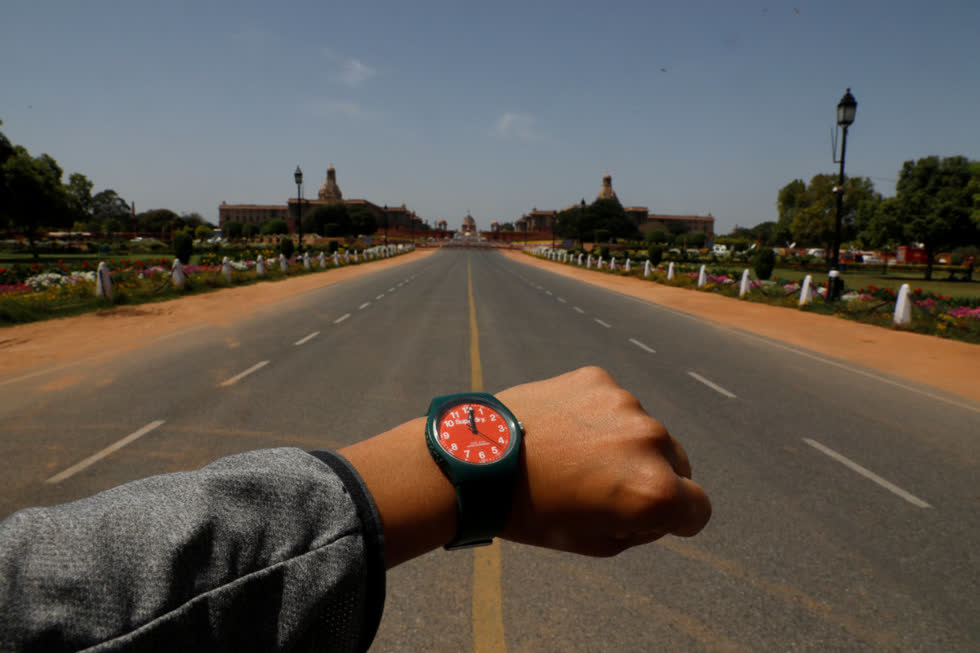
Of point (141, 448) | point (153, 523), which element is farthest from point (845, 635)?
point (141, 448)

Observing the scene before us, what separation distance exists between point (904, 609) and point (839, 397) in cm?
→ 512

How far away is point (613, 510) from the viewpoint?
124 centimetres

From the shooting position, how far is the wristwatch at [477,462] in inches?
46.2

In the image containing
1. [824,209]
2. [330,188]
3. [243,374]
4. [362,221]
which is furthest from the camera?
[330,188]

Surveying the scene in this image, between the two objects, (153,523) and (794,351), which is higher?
(153,523)

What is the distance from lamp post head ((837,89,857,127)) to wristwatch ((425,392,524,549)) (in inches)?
762

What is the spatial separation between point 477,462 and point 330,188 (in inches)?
7302

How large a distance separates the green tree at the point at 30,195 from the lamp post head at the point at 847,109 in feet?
171

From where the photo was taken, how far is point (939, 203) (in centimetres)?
3719

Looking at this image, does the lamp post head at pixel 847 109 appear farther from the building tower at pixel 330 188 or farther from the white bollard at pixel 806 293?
the building tower at pixel 330 188

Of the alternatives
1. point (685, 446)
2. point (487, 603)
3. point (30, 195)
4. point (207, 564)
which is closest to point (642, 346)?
point (685, 446)

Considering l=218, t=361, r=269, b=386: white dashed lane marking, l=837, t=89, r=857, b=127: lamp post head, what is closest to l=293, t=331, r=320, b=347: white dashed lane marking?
l=218, t=361, r=269, b=386: white dashed lane marking

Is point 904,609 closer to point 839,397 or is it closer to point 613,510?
point 613,510

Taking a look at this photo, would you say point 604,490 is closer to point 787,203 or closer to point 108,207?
point 787,203
